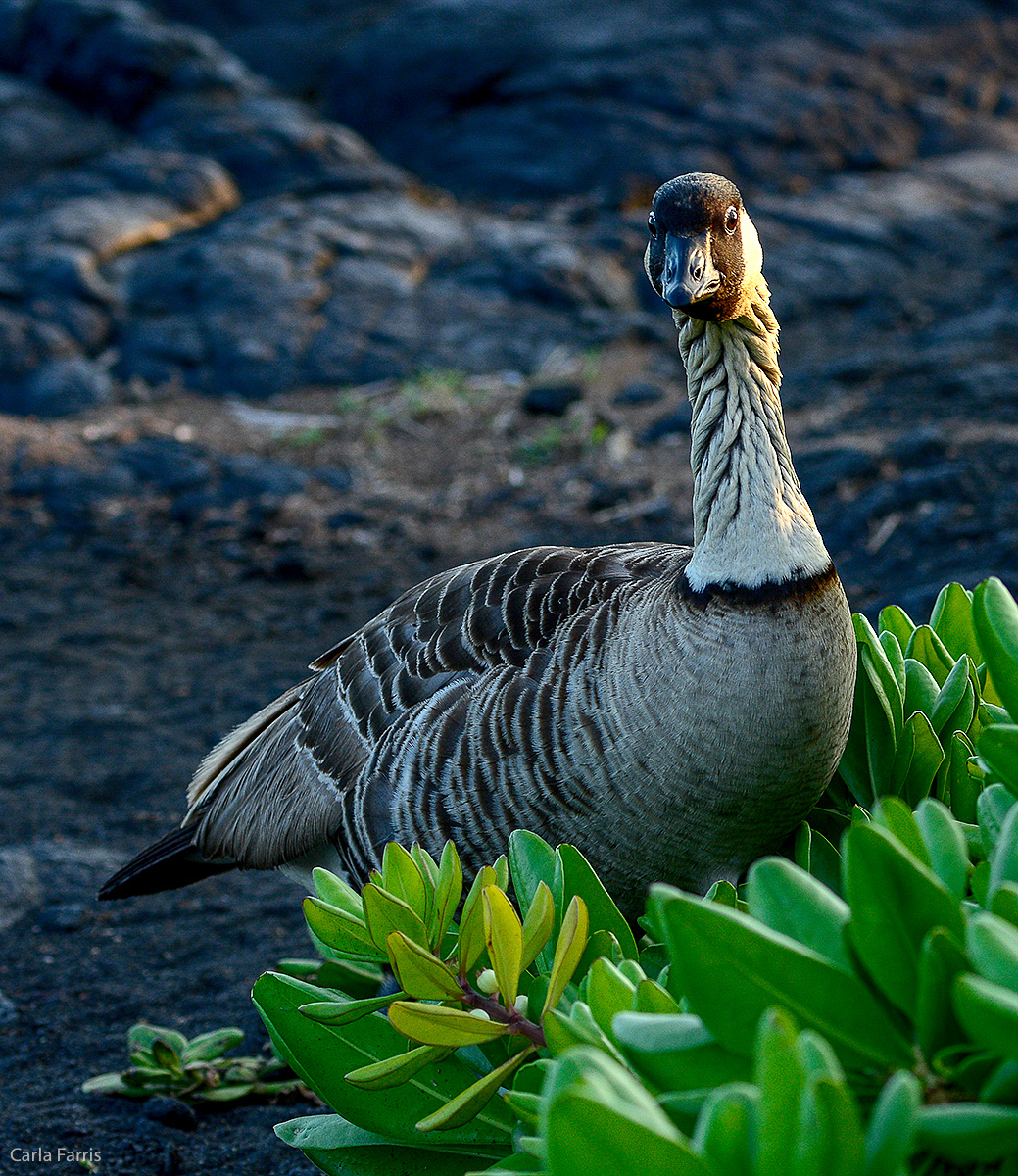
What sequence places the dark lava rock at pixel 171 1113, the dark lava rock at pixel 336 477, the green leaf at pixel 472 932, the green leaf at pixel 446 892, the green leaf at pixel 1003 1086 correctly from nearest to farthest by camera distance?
1. the green leaf at pixel 1003 1086
2. the green leaf at pixel 472 932
3. the green leaf at pixel 446 892
4. the dark lava rock at pixel 171 1113
5. the dark lava rock at pixel 336 477

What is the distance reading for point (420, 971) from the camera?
196 cm

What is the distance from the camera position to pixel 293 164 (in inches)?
506

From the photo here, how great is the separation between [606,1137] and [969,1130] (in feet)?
1.26

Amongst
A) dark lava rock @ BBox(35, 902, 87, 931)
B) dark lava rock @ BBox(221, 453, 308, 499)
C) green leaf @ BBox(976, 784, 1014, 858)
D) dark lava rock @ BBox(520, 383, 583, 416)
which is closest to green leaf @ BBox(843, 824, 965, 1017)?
green leaf @ BBox(976, 784, 1014, 858)

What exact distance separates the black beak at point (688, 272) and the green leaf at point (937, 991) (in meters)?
1.71

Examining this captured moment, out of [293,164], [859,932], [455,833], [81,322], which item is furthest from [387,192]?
[859,932]

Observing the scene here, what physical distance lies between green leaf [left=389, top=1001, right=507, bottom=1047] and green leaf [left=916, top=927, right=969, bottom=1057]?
69cm

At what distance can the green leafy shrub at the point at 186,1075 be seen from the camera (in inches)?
142

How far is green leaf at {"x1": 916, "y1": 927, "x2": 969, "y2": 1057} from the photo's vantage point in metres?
1.45

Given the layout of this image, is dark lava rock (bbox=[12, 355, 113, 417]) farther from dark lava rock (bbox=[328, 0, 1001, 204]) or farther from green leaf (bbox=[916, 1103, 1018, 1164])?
green leaf (bbox=[916, 1103, 1018, 1164])

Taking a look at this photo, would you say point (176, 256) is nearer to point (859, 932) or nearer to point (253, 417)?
point (253, 417)

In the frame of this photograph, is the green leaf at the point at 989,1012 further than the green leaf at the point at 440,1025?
No

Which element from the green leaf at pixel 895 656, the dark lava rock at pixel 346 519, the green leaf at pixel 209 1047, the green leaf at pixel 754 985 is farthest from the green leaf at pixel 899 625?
the dark lava rock at pixel 346 519

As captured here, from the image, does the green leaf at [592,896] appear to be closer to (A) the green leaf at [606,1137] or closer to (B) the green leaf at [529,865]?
(B) the green leaf at [529,865]
